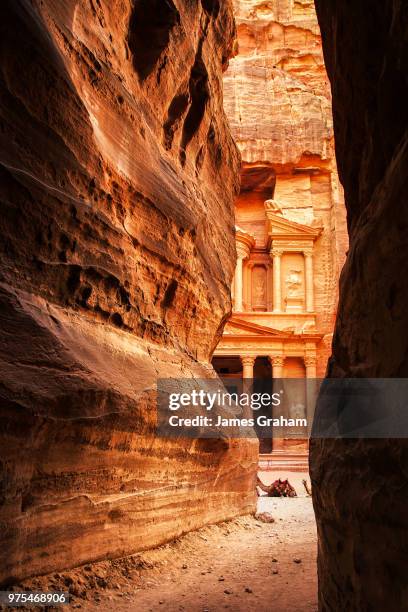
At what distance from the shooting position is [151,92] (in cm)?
630

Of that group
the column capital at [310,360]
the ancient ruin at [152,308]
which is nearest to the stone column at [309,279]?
the column capital at [310,360]

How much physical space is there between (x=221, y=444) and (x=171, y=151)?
3.87m

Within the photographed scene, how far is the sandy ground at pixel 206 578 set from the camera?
4160mm

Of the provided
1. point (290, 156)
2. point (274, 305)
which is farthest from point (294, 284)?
point (290, 156)

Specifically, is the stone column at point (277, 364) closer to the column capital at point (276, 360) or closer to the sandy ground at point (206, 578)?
the column capital at point (276, 360)

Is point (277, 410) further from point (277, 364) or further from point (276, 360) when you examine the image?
point (276, 360)

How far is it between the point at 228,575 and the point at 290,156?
3052 centimetres

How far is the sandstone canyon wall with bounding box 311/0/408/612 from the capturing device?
2.31m

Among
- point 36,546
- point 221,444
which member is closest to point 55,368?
point 36,546

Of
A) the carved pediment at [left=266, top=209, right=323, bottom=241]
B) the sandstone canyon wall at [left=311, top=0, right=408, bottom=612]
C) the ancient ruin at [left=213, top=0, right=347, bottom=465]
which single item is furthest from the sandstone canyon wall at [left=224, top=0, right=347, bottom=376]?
the sandstone canyon wall at [left=311, top=0, right=408, bottom=612]

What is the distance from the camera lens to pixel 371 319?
9.21 ft

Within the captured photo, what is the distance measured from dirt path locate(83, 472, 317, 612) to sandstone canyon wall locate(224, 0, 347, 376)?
24576 mm

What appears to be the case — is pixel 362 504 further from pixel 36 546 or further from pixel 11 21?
pixel 11 21

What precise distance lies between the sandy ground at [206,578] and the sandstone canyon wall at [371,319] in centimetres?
154
